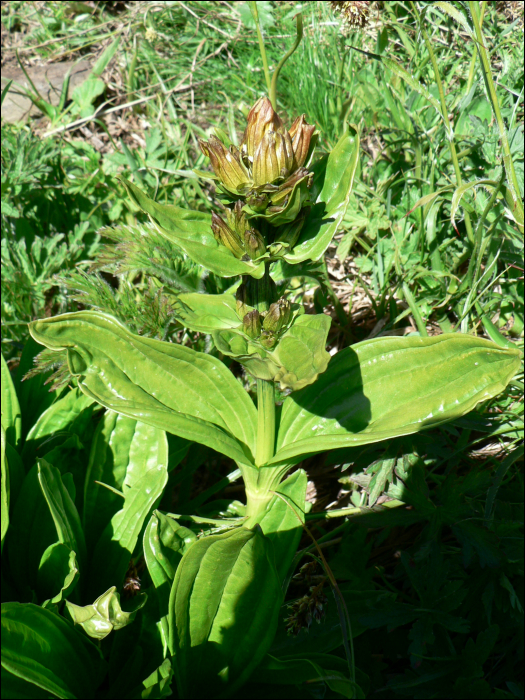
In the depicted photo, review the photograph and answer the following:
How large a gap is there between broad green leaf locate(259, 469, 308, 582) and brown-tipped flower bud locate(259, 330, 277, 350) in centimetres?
45

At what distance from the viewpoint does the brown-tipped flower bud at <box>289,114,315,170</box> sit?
1.44 metres

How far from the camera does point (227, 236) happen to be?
1504mm

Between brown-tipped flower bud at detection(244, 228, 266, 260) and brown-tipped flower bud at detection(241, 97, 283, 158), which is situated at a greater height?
brown-tipped flower bud at detection(241, 97, 283, 158)

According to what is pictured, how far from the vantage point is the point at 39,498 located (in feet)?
6.26

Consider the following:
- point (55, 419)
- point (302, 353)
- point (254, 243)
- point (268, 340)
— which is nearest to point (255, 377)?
point (268, 340)

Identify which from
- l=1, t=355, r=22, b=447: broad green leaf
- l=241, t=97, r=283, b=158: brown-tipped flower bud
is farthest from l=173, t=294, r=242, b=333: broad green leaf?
l=1, t=355, r=22, b=447: broad green leaf

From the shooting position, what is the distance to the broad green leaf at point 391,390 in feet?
5.32

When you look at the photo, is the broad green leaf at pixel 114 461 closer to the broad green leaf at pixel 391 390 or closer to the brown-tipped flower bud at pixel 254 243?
the broad green leaf at pixel 391 390

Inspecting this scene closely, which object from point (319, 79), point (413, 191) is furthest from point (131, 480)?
point (319, 79)

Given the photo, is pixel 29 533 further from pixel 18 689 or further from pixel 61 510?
pixel 18 689

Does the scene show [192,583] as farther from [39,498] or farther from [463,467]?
[463,467]

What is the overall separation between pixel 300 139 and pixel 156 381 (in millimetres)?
832

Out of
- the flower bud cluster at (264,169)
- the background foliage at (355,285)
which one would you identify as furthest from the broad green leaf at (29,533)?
the flower bud cluster at (264,169)

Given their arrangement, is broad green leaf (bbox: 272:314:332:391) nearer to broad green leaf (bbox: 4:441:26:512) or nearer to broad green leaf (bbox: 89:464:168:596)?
broad green leaf (bbox: 89:464:168:596)
